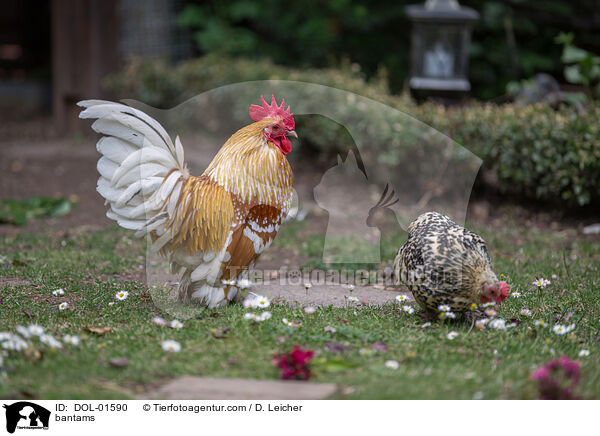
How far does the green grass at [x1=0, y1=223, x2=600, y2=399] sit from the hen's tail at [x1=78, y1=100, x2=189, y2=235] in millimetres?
770

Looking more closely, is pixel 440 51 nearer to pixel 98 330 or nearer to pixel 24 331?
pixel 98 330

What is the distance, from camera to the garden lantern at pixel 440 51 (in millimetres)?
8664

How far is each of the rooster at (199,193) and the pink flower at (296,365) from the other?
1147mm

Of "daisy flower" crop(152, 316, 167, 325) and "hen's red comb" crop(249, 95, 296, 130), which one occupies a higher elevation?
"hen's red comb" crop(249, 95, 296, 130)

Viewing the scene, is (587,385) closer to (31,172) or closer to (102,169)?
(102,169)

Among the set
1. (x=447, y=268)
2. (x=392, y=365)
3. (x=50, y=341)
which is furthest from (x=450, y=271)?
(x=50, y=341)

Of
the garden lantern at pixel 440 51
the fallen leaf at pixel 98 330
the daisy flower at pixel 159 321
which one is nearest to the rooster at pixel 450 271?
the daisy flower at pixel 159 321

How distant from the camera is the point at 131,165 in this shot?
12.6 feet

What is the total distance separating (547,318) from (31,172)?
8.59 m

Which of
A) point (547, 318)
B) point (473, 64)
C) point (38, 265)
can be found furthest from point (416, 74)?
point (38, 265)

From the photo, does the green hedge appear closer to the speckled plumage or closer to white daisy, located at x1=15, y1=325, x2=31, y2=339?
the speckled plumage
